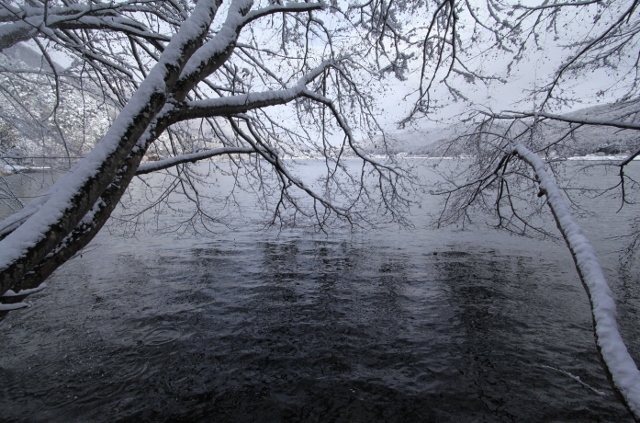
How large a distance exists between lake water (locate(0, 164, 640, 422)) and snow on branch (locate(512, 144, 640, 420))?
0.23 metres

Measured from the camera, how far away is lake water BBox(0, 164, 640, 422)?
4.64 meters

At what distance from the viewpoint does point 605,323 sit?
2.00 metres

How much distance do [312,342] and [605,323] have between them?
201 inches

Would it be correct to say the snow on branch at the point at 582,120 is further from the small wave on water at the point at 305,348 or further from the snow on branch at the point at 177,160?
the snow on branch at the point at 177,160

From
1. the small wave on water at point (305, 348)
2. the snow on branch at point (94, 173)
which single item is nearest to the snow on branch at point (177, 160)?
the snow on branch at point (94, 173)

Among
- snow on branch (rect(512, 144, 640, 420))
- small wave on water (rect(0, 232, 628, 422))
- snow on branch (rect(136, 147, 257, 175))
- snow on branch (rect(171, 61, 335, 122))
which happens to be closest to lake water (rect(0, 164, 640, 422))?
small wave on water (rect(0, 232, 628, 422))

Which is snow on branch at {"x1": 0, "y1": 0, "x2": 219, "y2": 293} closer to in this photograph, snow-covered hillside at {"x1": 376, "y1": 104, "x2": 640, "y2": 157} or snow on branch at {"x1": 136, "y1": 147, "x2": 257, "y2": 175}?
snow on branch at {"x1": 136, "y1": 147, "x2": 257, "y2": 175}


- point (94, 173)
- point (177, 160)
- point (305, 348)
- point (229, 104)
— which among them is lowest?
point (305, 348)

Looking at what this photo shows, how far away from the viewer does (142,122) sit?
2623 mm

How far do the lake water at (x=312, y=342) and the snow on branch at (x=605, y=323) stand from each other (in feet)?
Answer: 0.74

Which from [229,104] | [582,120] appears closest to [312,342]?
[229,104]

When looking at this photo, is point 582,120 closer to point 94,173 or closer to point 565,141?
point 565,141

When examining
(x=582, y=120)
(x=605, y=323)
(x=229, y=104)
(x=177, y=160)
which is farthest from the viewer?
(x=582, y=120)

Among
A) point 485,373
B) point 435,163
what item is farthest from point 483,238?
point 485,373
